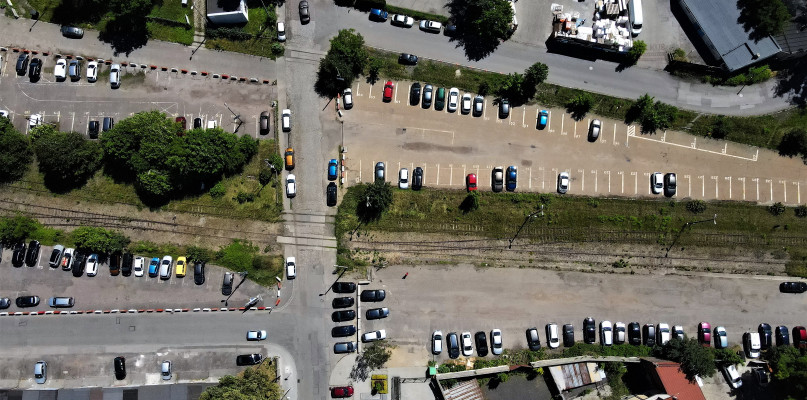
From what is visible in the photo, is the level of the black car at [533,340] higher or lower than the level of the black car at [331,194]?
lower

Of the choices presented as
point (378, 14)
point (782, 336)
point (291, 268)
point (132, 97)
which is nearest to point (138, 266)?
point (291, 268)

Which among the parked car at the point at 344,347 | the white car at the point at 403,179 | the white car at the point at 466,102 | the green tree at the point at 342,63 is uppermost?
the green tree at the point at 342,63

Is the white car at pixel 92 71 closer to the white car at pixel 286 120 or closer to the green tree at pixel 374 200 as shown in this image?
the white car at pixel 286 120

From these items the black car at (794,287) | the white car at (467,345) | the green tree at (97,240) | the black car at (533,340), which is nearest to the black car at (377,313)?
the white car at (467,345)

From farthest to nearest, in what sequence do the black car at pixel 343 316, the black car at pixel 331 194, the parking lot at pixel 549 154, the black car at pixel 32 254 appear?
the parking lot at pixel 549 154
the black car at pixel 331 194
the black car at pixel 32 254
the black car at pixel 343 316

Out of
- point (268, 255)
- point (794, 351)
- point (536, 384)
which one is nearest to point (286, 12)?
point (268, 255)

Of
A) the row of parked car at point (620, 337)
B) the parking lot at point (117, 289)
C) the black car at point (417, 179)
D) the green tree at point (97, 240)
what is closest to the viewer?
the green tree at point (97, 240)
